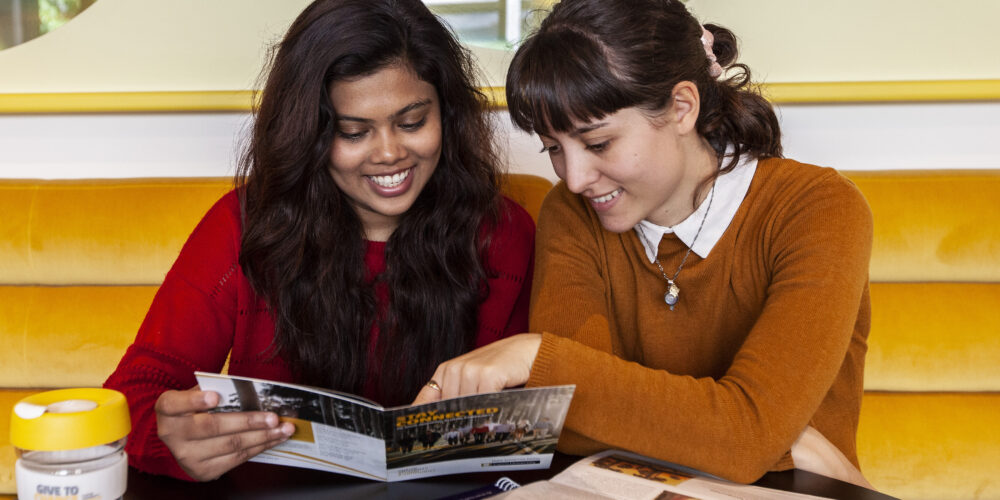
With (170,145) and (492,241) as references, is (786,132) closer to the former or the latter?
(492,241)

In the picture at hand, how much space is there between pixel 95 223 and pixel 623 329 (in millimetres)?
1217

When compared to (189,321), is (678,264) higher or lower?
higher

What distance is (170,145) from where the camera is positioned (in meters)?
1.99

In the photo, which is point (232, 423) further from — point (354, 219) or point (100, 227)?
point (100, 227)

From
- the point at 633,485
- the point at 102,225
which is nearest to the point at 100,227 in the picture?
the point at 102,225

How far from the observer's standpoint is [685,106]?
1203mm

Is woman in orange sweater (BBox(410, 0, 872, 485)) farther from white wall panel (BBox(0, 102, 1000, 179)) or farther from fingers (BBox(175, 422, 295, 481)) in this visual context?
white wall panel (BBox(0, 102, 1000, 179))

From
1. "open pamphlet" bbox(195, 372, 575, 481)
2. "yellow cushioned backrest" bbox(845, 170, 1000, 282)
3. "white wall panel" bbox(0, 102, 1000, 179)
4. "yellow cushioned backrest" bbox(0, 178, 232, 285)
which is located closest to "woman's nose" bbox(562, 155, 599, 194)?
"open pamphlet" bbox(195, 372, 575, 481)

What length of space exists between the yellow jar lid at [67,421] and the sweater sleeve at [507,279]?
81 centimetres

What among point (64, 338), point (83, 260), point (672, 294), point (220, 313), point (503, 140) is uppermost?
point (503, 140)

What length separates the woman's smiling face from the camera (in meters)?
1.26

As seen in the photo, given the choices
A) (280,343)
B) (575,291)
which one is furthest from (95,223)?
(575,291)

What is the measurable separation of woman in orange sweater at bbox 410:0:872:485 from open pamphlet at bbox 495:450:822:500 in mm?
26

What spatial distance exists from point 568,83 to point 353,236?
0.51m
